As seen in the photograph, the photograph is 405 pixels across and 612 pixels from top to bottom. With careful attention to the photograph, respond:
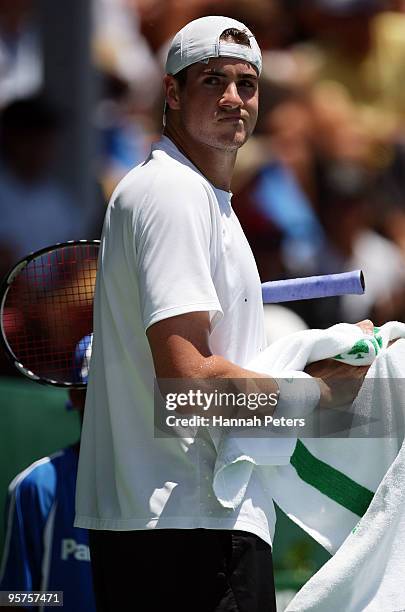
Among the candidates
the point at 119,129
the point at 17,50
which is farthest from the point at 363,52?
the point at 17,50

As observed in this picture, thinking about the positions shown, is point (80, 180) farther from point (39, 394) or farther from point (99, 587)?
point (99, 587)

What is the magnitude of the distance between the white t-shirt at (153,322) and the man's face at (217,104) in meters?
0.08

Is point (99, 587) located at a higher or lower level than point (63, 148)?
lower

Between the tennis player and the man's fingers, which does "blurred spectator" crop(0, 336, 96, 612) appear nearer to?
the tennis player

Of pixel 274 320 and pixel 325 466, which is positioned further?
pixel 274 320

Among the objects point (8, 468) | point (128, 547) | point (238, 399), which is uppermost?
point (238, 399)

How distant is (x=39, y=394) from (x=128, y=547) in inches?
80.5

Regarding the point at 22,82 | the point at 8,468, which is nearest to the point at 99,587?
the point at 8,468

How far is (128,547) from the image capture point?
7.09ft

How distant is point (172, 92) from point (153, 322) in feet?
1.92

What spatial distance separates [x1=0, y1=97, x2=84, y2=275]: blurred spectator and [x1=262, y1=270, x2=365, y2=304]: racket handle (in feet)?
7.17

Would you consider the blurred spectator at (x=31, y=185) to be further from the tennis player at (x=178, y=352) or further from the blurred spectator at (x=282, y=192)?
the tennis player at (x=178, y=352)

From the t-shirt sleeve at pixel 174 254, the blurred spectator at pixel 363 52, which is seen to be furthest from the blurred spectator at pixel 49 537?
the blurred spectator at pixel 363 52

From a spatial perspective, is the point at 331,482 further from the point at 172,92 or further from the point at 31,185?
the point at 31,185
